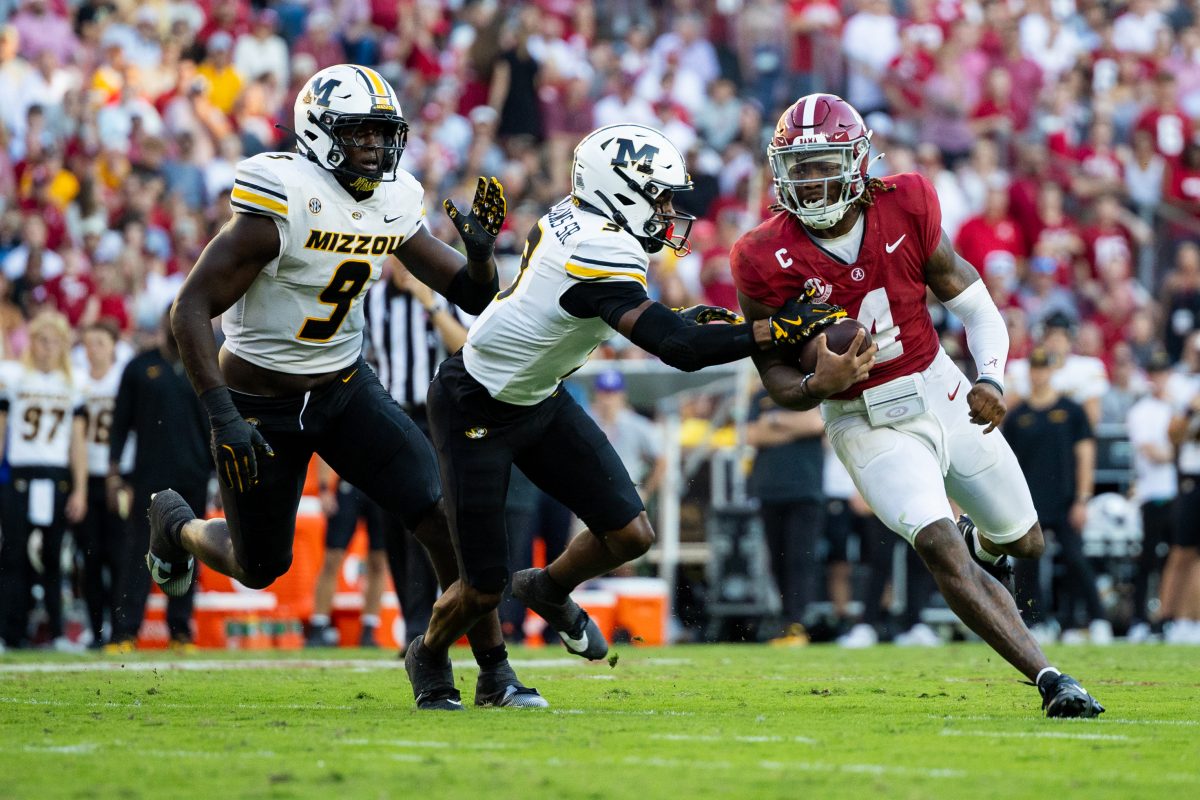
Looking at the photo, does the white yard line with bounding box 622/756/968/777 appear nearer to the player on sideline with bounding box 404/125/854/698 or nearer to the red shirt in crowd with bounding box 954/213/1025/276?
the player on sideline with bounding box 404/125/854/698

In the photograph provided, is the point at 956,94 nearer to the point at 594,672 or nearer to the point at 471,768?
the point at 594,672

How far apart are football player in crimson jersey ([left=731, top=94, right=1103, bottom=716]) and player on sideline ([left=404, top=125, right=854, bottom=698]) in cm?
33

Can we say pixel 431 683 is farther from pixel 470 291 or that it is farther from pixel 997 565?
pixel 997 565

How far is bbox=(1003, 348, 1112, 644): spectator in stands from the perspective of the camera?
38.4ft

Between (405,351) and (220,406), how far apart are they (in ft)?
11.0

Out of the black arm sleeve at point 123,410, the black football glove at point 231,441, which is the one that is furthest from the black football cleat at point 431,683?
the black arm sleeve at point 123,410

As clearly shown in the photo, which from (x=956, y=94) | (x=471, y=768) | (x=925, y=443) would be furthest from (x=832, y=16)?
(x=471, y=768)

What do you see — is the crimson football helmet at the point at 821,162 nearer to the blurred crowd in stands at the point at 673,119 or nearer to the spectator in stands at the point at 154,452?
the spectator in stands at the point at 154,452

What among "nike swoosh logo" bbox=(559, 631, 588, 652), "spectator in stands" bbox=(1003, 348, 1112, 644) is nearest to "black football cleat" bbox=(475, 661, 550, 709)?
"nike swoosh logo" bbox=(559, 631, 588, 652)

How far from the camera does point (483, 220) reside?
6.49 metres

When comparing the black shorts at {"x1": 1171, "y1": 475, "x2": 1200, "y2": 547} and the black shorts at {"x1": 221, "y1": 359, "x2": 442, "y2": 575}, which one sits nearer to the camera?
the black shorts at {"x1": 221, "y1": 359, "x2": 442, "y2": 575}

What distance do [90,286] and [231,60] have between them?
11.3 feet

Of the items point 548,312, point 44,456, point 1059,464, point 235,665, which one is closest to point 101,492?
point 44,456

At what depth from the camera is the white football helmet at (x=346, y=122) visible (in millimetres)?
6316
